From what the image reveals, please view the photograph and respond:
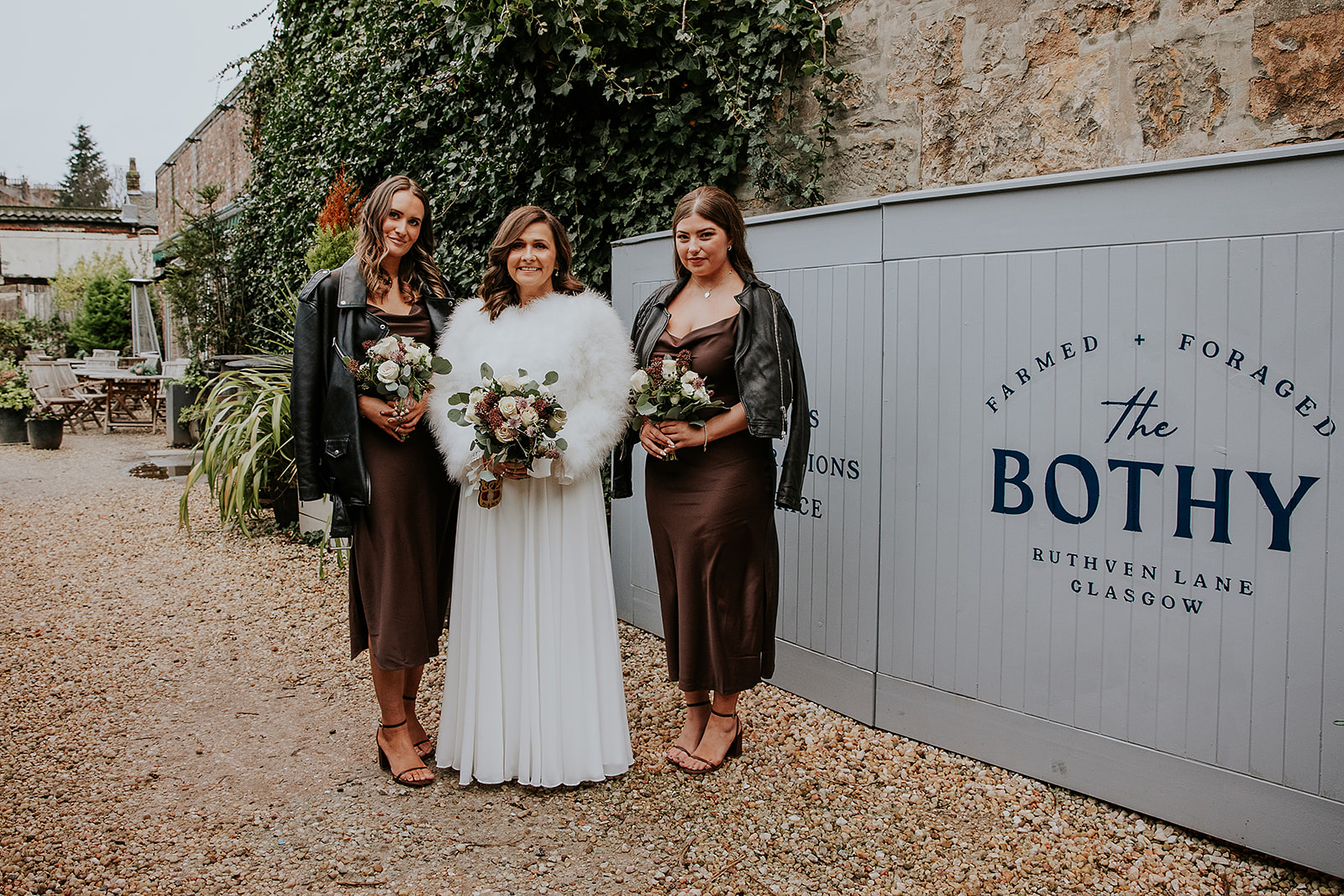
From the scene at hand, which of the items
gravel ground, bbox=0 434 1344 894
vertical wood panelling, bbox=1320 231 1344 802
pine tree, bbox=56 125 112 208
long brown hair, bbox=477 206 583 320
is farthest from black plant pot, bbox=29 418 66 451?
pine tree, bbox=56 125 112 208

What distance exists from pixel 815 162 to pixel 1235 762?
3253mm

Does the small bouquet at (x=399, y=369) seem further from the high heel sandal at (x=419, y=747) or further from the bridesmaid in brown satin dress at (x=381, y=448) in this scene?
the high heel sandal at (x=419, y=747)

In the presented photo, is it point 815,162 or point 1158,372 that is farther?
point 815,162

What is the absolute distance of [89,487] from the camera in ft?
31.1

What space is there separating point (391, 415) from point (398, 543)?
1.44ft

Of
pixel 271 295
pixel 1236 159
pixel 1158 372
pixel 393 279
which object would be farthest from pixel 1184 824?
pixel 271 295

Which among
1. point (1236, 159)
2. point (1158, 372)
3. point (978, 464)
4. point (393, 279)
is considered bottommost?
point (978, 464)

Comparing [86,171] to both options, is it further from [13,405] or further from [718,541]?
[718,541]

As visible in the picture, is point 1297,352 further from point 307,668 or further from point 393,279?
point 307,668

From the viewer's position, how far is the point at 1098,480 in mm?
2932

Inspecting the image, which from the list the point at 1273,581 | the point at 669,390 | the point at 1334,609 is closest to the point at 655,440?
the point at 669,390

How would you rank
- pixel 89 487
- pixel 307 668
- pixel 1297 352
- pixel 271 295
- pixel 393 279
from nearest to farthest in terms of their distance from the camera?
1. pixel 1297 352
2. pixel 393 279
3. pixel 307 668
4. pixel 89 487
5. pixel 271 295

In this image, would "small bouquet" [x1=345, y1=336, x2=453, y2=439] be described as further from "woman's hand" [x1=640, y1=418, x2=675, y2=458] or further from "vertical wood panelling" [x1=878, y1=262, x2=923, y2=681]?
"vertical wood panelling" [x1=878, y1=262, x2=923, y2=681]

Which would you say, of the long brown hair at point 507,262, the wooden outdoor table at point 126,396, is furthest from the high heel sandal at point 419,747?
the wooden outdoor table at point 126,396
